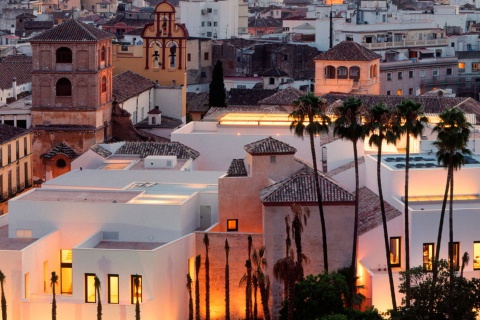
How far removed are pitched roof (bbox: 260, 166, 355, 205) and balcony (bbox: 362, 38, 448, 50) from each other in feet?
179

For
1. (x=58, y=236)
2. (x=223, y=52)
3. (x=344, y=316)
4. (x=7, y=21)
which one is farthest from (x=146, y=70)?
(x=7, y=21)

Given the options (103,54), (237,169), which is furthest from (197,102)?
(237,169)

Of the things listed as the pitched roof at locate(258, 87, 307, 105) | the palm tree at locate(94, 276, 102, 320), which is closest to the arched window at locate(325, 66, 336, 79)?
the pitched roof at locate(258, 87, 307, 105)

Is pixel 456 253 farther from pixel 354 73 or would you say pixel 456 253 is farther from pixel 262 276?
pixel 354 73

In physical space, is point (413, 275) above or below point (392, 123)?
below

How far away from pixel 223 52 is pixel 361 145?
5521 cm

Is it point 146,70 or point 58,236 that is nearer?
point 58,236

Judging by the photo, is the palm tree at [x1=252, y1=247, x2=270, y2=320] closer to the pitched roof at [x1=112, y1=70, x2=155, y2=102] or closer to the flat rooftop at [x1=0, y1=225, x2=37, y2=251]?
the flat rooftop at [x1=0, y1=225, x2=37, y2=251]

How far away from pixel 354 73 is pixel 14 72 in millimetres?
19924

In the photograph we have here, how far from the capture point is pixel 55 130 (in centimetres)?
7575

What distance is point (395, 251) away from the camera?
55.5 m

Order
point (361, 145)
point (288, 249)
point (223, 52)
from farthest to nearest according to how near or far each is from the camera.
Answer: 1. point (223, 52)
2. point (361, 145)
3. point (288, 249)

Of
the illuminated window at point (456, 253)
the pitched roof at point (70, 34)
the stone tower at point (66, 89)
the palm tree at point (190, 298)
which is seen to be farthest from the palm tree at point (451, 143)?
the pitched roof at point (70, 34)

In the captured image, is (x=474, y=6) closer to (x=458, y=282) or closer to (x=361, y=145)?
(x=361, y=145)
